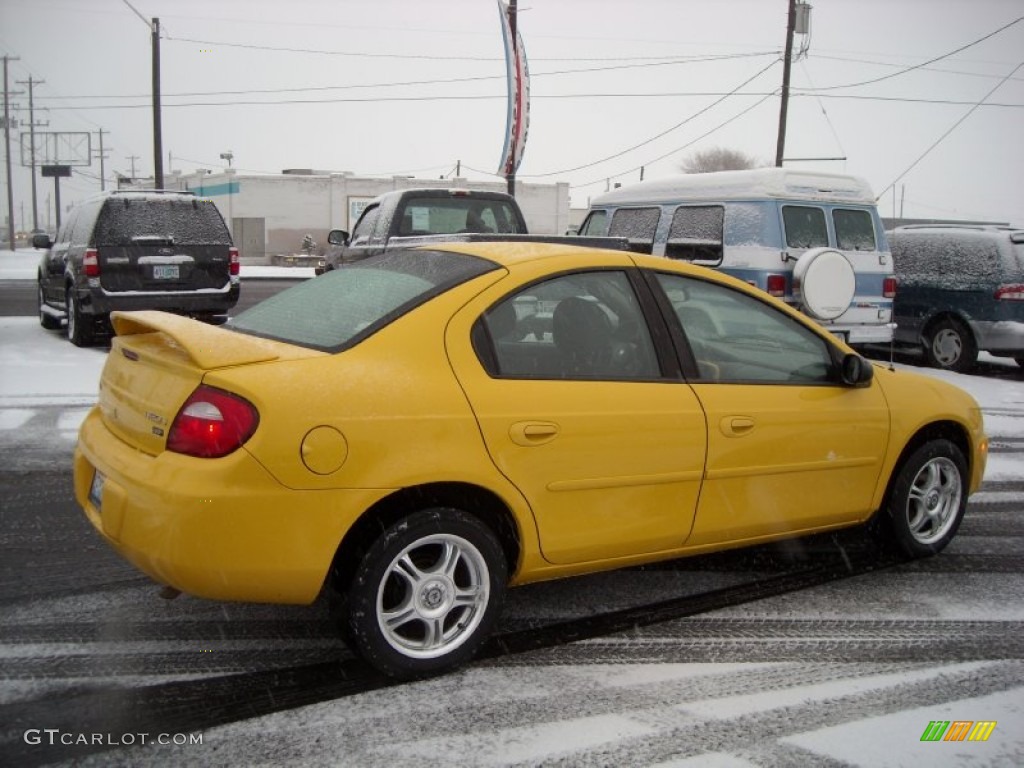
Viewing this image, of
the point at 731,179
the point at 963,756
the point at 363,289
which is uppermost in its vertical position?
the point at 731,179

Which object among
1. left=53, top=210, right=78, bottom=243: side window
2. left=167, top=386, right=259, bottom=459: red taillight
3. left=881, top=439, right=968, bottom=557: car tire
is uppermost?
left=53, top=210, right=78, bottom=243: side window

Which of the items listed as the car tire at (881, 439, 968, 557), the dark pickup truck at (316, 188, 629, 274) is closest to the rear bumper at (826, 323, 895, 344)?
the dark pickup truck at (316, 188, 629, 274)

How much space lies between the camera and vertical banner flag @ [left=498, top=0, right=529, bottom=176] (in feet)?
66.8

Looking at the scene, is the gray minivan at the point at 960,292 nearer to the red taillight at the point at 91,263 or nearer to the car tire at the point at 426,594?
the red taillight at the point at 91,263

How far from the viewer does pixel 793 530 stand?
4.30 m

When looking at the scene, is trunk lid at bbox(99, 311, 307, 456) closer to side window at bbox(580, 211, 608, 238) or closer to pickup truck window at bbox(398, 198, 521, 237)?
pickup truck window at bbox(398, 198, 521, 237)

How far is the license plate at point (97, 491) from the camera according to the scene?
3459 mm

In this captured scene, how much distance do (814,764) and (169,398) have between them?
232 centimetres

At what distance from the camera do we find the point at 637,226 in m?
12.4

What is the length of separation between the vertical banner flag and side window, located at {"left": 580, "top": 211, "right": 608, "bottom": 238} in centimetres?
735

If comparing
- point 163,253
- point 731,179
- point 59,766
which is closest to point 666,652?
point 59,766

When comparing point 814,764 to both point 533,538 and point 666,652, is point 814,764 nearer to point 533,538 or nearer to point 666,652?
point 666,652

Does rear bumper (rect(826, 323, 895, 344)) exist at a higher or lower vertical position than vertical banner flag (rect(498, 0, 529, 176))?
lower

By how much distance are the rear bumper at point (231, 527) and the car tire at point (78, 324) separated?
9.61 meters
